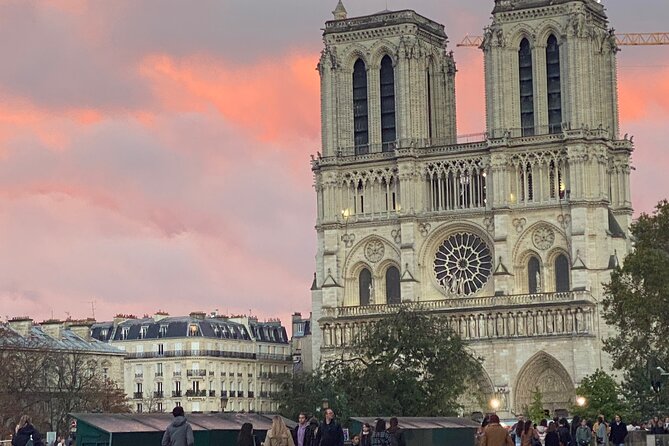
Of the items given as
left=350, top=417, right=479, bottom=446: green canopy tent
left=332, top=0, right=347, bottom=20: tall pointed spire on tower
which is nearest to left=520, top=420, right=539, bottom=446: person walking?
left=350, top=417, right=479, bottom=446: green canopy tent

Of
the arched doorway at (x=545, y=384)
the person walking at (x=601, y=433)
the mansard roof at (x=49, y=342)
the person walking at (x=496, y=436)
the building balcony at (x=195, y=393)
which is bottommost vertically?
the person walking at (x=496, y=436)

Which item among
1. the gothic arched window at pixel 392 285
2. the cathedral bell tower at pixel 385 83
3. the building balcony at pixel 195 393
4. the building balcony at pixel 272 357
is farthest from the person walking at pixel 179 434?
the building balcony at pixel 272 357

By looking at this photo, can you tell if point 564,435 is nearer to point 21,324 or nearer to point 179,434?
point 179,434

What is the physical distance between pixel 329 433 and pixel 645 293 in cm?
3055

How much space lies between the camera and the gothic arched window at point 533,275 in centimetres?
9581

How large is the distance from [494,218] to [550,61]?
27.7ft

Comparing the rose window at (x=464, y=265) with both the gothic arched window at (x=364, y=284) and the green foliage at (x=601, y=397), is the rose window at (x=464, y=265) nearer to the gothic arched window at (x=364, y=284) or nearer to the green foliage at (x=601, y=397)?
the gothic arched window at (x=364, y=284)

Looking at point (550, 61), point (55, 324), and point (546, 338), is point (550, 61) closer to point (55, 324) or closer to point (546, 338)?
point (546, 338)

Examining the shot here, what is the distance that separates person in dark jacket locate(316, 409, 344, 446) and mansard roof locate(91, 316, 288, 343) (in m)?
79.6

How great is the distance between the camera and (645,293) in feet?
213

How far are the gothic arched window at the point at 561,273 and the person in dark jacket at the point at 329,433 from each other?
59.1 meters

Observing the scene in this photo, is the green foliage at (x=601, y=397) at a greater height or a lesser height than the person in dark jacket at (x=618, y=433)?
greater

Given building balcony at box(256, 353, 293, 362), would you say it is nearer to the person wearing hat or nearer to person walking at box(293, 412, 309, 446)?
person walking at box(293, 412, 309, 446)

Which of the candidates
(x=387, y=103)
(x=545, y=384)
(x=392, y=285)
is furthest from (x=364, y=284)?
(x=545, y=384)
